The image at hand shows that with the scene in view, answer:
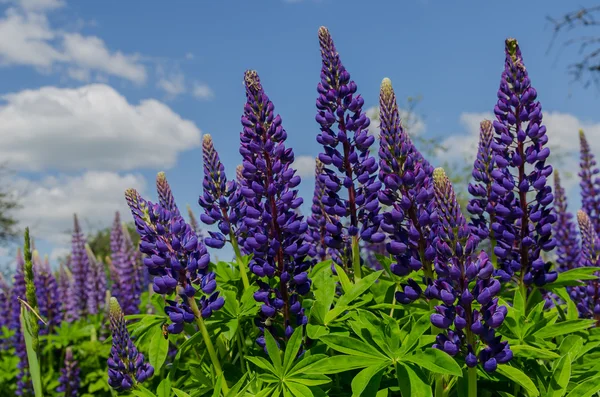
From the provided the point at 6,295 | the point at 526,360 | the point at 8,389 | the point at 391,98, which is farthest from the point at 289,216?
the point at 6,295

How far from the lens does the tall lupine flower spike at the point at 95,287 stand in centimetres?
981

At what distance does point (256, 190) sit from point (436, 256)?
39.3 inches

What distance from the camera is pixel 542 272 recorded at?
369 cm

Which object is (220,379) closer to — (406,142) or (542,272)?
(406,142)

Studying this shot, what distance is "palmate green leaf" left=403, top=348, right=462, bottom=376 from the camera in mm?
2447

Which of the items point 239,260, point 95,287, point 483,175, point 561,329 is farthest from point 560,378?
point 95,287

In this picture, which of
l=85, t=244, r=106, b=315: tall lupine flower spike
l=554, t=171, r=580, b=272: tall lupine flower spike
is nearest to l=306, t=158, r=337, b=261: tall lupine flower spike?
l=554, t=171, r=580, b=272: tall lupine flower spike

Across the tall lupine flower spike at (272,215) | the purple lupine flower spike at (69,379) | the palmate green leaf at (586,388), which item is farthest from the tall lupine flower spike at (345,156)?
the purple lupine flower spike at (69,379)

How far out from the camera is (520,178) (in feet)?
12.3

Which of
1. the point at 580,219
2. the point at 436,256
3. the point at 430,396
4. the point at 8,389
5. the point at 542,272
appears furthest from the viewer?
the point at 8,389

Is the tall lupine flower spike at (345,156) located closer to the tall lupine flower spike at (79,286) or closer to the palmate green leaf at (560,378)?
the palmate green leaf at (560,378)

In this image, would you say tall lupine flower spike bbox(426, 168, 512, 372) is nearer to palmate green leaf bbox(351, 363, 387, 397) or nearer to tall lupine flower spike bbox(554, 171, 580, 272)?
palmate green leaf bbox(351, 363, 387, 397)

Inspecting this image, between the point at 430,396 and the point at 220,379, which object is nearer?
the point at 430,396

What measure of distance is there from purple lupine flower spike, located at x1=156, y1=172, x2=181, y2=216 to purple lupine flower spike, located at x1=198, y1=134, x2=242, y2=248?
397 mm
